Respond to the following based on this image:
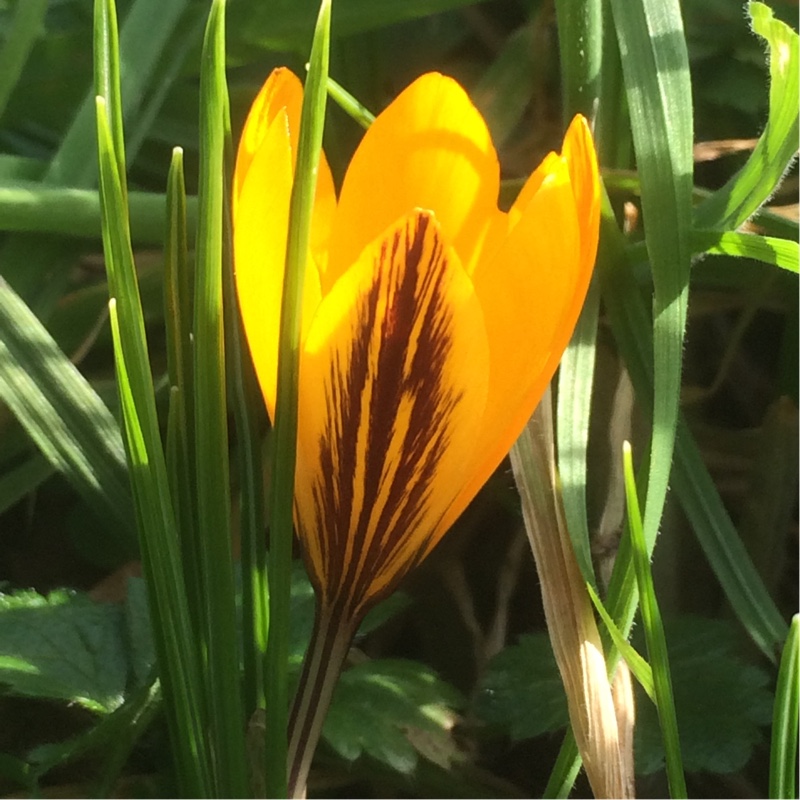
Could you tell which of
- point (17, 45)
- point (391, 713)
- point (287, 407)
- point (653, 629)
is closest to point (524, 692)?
point (391, 713)

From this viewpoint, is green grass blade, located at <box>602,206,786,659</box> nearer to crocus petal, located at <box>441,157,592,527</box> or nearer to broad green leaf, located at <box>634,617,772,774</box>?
broad green leaf, located at <box>634,617,772,774</box>

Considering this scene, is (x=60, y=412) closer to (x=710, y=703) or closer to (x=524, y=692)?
(x=524, y=692)

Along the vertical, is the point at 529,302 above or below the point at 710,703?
above

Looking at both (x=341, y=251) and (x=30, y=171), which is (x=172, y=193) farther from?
(x=30, y=171)

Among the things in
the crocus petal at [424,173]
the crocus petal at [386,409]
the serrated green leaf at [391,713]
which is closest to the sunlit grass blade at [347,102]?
the crocus petal at [424,173]


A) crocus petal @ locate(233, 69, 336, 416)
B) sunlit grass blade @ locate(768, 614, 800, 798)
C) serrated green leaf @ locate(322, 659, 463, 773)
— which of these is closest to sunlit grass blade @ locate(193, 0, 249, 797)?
crocus petal @ locate(233, 69, 336, 416)

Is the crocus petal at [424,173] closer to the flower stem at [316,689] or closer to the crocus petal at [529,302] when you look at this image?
the crocus petal at [529,302]
